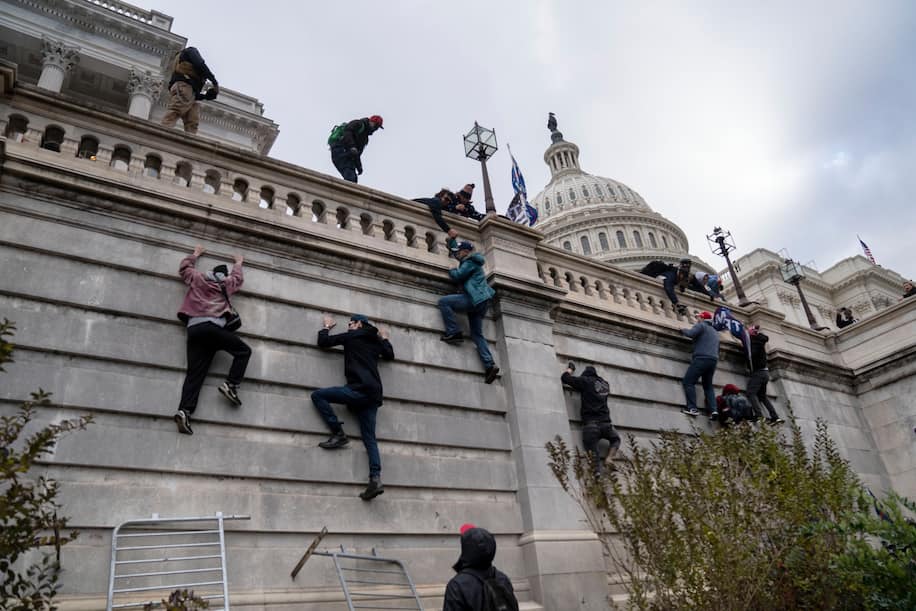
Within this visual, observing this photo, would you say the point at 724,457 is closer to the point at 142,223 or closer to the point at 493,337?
the point at 493,337

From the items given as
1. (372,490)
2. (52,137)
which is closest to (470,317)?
(372,490)

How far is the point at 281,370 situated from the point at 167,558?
2.90 metres

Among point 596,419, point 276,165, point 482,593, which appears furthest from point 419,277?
point 482,593

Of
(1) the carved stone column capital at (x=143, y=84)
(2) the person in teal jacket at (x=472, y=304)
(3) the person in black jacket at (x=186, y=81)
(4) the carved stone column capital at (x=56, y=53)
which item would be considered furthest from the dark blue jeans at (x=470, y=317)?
(4) the carved stone column capital at (x=56, y=53)

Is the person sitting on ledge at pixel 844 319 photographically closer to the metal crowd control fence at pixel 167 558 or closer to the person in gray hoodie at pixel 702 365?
the person in gray hoodie at pixel 702 365

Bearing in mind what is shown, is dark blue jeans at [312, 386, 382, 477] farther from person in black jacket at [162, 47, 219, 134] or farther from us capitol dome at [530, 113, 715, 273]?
us capitol dome at [530, 113, 715, 273]

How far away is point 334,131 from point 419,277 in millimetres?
4904

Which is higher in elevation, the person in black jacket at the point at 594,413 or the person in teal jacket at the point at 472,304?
the person in teal jacket at the point at 472,304

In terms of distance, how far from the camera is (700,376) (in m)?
15.3

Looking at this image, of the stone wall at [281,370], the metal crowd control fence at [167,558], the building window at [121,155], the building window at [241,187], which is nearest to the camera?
the metal crowd control fence at [167,558]

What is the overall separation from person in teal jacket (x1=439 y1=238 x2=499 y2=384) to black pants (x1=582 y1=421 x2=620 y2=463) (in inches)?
79.3

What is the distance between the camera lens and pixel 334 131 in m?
15.2

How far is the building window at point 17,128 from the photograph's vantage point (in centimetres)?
973

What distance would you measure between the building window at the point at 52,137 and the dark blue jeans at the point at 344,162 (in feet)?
18.6
